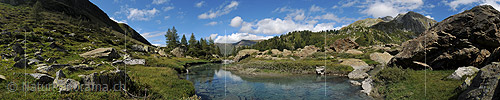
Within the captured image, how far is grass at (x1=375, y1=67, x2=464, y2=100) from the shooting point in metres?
14.2

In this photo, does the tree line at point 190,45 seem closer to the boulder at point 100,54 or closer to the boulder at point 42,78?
the boulder at point 100,54

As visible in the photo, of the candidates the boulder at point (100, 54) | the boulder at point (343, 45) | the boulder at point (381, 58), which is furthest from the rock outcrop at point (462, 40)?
the boulder at point (343, 45)

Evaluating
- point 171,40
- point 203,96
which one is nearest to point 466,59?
Answer: point 203,96

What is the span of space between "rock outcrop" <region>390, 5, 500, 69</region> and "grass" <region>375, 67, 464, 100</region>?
243cm

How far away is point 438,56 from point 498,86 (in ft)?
63.0

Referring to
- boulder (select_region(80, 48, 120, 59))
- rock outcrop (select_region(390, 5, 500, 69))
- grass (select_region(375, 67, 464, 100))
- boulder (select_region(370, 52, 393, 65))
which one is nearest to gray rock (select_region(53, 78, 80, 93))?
boulder (select_region(80, 48, 120, 59))

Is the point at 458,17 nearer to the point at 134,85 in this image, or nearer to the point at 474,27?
the point at 474,27

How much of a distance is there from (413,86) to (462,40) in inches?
354

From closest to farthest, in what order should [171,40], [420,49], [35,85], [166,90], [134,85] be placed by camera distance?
[35,85]
[134,85]
[166,90]
[420,49]
[171,40]

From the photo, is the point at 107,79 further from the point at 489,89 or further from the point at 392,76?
the point at 392,76

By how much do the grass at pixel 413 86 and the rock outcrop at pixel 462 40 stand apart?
243cm

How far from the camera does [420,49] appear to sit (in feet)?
78.1

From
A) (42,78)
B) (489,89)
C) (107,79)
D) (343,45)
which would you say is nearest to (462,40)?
(489,89)

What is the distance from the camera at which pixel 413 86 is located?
57.8 ft
